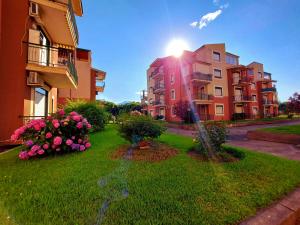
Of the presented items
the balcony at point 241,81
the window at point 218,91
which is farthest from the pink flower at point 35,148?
the balcony at point 241,81

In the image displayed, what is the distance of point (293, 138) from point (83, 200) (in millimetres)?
12023

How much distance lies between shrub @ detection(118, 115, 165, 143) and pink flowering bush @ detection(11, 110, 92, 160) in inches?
63.7

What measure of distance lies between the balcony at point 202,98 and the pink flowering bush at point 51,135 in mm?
21006

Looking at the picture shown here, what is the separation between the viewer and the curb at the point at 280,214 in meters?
2.28

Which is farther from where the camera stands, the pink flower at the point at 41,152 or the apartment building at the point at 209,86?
the apartment building at the point at 209,86

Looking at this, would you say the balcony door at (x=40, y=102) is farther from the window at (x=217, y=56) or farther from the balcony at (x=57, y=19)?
the window at (x=217, y=56)

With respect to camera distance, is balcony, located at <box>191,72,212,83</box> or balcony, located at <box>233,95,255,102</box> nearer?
balcony, located at <box>191,72,212,83</box>

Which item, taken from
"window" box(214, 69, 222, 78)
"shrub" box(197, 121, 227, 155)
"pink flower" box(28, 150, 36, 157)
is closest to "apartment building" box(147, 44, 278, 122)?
"window" box(214, 69, 222, 78)

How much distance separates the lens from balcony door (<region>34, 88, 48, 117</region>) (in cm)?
910

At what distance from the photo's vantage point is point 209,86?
2581 centimetres

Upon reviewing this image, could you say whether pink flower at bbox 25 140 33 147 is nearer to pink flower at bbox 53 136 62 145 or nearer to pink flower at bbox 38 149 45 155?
pink flower at bbox 38 149 45 155

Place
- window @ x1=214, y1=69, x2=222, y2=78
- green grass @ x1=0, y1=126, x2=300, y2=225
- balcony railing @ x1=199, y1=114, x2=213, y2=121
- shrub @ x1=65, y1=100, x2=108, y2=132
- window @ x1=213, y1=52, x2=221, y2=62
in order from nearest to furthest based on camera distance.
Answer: green grass @ x1=0, y1=126, x2=300, y2=225
shrub @ x1=65, y1=100, x2=108, y2=132
balcony railing @ x1=199, y1=114, x2=213, y2=121
window @ x1=214, y1=69, x2=222, y2=78
window @ x1=213, y1=52, x2=221, y2=62

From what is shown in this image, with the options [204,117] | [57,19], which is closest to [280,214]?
[57,19]

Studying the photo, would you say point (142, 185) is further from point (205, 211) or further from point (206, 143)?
point (206, 143)
